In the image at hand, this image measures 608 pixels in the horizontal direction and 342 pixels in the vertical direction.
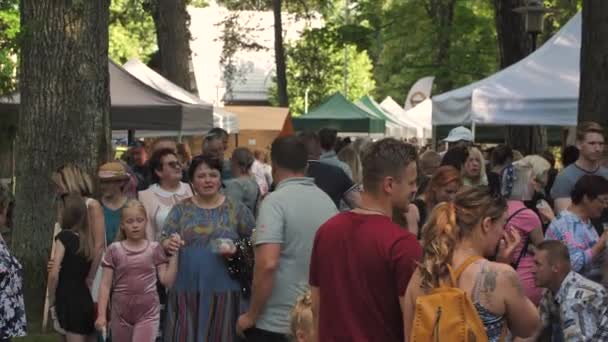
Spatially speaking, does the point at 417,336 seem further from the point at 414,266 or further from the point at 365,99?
the point at 365,99

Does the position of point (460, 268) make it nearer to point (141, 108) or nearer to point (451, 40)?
point (141, 108)

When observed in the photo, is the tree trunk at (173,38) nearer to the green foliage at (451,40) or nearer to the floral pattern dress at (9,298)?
the green foliage at (451,40)

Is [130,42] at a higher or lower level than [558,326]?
higher

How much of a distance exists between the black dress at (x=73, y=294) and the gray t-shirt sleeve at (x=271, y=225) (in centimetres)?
306

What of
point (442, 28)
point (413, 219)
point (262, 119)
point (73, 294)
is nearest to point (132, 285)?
point (73, 294)

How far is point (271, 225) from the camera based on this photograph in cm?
738

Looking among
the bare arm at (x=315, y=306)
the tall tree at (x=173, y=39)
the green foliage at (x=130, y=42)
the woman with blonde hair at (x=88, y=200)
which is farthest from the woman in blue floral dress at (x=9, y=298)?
the green foliage at (x=130, y=42)

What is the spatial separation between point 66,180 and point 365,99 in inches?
1399

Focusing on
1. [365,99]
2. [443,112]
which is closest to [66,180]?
[443,112]

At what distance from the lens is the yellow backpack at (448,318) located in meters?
5.39

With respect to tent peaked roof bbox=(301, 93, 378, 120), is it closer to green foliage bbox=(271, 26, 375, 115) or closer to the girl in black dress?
green foliage bbox=(271, 26, 375, 115)

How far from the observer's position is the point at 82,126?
47.3ft

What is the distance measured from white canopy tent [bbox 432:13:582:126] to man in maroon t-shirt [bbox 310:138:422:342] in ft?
38.3

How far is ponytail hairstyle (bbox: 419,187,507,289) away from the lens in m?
5.60
